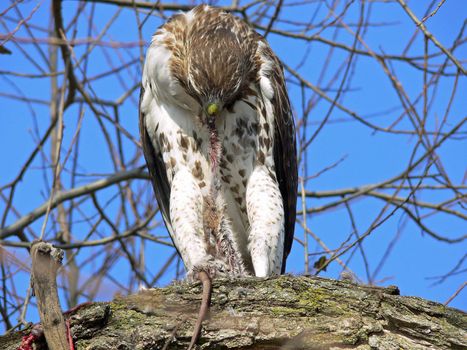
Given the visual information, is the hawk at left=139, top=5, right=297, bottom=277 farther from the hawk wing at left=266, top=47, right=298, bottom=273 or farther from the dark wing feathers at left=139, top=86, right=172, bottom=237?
the dark wing feathers at left=139, top=86, right=172, bottom=237

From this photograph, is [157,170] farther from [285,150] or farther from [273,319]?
[273,319]

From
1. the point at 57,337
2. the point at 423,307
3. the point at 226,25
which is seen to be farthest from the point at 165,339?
the point at 226,25


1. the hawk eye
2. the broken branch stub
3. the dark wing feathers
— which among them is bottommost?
the broken branch stub

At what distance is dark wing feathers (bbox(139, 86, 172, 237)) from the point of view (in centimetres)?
589

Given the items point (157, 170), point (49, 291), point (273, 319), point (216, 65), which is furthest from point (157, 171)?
point (49, 291)

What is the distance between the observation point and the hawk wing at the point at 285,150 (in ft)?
18.6

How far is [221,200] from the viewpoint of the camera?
5.56 m

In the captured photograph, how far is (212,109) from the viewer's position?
5180 mm

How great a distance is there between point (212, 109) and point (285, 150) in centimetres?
88

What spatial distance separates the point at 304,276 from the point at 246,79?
174 cm

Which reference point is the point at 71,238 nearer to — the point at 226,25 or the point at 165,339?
the point at 226,25

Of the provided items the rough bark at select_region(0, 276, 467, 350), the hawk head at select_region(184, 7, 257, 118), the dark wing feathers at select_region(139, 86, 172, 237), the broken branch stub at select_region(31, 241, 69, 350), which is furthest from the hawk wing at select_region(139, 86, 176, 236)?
the broken branch stub at select_region(31, 241, 69, 350)

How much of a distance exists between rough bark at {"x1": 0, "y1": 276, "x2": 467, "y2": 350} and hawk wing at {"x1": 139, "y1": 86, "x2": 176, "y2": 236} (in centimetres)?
195

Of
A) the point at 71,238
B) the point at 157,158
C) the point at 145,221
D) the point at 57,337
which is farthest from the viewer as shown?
the point at 71,238
